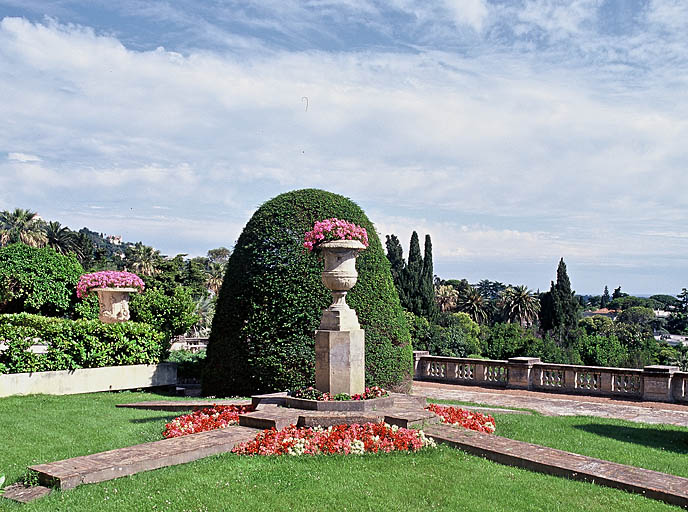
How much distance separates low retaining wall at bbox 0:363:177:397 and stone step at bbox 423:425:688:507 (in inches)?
397

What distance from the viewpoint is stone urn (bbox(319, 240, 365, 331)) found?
983 cm

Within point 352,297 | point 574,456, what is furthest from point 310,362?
point 574,456

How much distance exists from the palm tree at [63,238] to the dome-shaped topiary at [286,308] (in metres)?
53.2

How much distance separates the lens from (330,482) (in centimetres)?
648

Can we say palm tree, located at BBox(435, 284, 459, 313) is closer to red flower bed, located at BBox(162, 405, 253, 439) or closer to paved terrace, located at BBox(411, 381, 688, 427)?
paved terrace, located at BBox(411, 381, 688, 427)

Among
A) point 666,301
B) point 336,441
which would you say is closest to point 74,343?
point 336,441

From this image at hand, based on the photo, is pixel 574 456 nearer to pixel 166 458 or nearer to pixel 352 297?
pixel 166 458

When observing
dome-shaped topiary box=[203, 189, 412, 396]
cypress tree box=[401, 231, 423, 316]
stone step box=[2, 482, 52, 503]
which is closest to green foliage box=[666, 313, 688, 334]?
cypress tree box=[401, 231, 423, 316]

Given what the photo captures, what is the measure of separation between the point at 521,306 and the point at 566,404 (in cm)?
5419

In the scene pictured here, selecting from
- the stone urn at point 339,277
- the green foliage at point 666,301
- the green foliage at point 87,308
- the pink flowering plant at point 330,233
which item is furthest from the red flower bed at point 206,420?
the green foliage at point 666,301

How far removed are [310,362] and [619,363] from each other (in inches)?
535

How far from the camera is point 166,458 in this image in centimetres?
723

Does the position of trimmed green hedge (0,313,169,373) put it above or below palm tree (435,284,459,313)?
below

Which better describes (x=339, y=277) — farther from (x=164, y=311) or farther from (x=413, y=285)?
(x=413, y=285)
